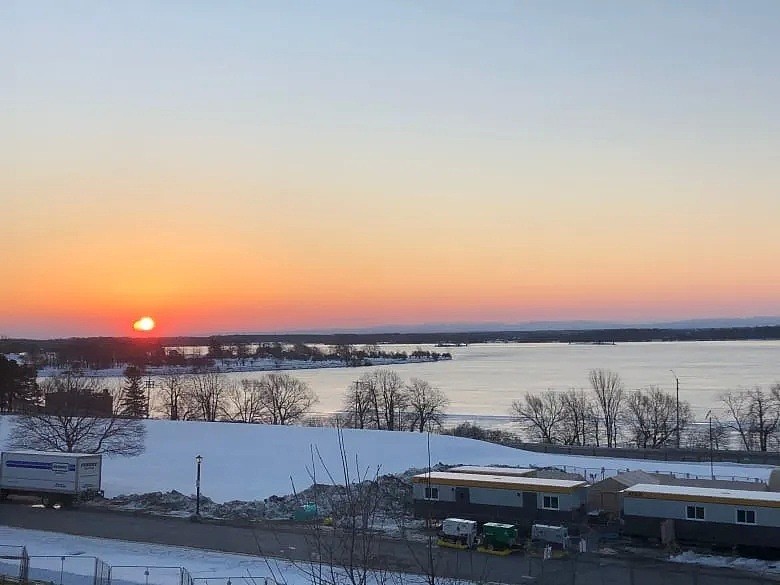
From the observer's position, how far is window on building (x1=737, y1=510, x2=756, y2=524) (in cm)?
2117

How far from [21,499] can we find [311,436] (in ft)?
50.9

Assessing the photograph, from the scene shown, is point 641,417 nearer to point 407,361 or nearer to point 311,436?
point 311,436

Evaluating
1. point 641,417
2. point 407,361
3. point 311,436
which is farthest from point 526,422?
point 407,361

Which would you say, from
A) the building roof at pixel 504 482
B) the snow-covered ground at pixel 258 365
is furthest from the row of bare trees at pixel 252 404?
the snow-covered ground at pixel 258 365

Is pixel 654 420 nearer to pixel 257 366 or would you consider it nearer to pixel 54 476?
pixel 54 476

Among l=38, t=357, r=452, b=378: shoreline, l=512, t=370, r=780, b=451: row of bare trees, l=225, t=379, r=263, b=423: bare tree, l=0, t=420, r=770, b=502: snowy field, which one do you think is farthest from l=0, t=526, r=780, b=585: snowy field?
l=38, t=357, r=452, b=378: shoreline

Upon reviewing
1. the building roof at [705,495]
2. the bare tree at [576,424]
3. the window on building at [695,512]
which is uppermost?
the building roof at [705,495]

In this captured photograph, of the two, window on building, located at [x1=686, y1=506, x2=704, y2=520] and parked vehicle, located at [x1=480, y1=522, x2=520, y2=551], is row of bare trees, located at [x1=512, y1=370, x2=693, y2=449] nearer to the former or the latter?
window on building, located at [x1=686, y1=506, x2=704, y2=520]

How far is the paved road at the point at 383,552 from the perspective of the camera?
734 inches

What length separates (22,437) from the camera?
38156mm

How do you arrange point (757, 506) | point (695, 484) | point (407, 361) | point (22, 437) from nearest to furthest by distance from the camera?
point (757, 506) < point (695, 484) < point (22, 437) < point (407, 361)

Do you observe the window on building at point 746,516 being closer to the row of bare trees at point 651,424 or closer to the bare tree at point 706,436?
the bare tree at point 706,436

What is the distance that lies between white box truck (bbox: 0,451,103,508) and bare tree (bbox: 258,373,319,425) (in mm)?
39139

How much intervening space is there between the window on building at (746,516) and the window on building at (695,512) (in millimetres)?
913
